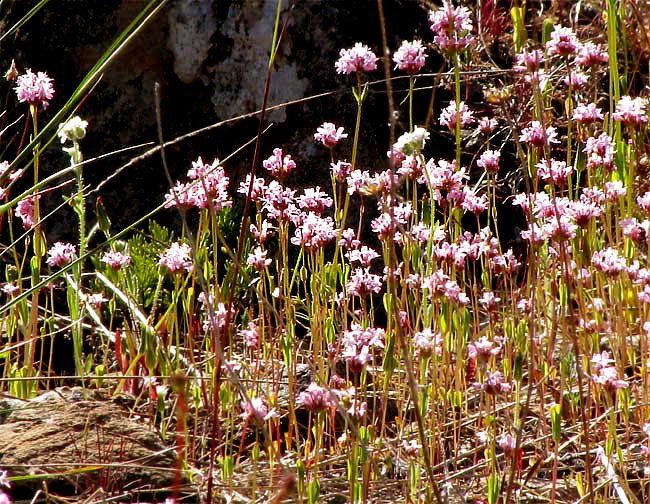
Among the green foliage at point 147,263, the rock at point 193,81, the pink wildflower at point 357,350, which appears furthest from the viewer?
the rock at point 193,81

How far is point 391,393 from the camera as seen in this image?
275 cm

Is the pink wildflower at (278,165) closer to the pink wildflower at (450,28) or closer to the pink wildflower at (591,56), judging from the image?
the pink wildflower at (450,28)

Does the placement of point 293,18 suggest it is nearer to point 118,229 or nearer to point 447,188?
point 118,229

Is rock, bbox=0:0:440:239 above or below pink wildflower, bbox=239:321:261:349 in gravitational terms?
above

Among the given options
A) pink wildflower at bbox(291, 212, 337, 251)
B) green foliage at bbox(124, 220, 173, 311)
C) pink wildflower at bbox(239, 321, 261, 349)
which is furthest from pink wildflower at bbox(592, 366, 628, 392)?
green foliage at bbox(124, 220, 173, 311)

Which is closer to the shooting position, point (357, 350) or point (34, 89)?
point (357, 350)

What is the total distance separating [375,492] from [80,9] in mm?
2744

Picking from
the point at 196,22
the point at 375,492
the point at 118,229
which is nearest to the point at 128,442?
the point at 375,492

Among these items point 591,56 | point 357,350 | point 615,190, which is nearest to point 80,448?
point 357,350

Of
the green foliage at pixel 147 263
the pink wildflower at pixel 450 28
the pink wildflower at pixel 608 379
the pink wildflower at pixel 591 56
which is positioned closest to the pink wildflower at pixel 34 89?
the green foliage at pixel 147 263

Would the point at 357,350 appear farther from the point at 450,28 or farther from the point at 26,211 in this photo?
the point at 26,211

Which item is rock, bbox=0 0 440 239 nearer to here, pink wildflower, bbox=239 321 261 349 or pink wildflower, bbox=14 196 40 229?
pink wildflower, bbox=14 196 40 229

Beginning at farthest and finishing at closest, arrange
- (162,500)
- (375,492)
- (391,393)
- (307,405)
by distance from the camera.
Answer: (391,393)
(375,492)
(162,500)
(307,405)

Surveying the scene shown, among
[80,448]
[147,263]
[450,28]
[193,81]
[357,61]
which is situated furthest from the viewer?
[193,81]
